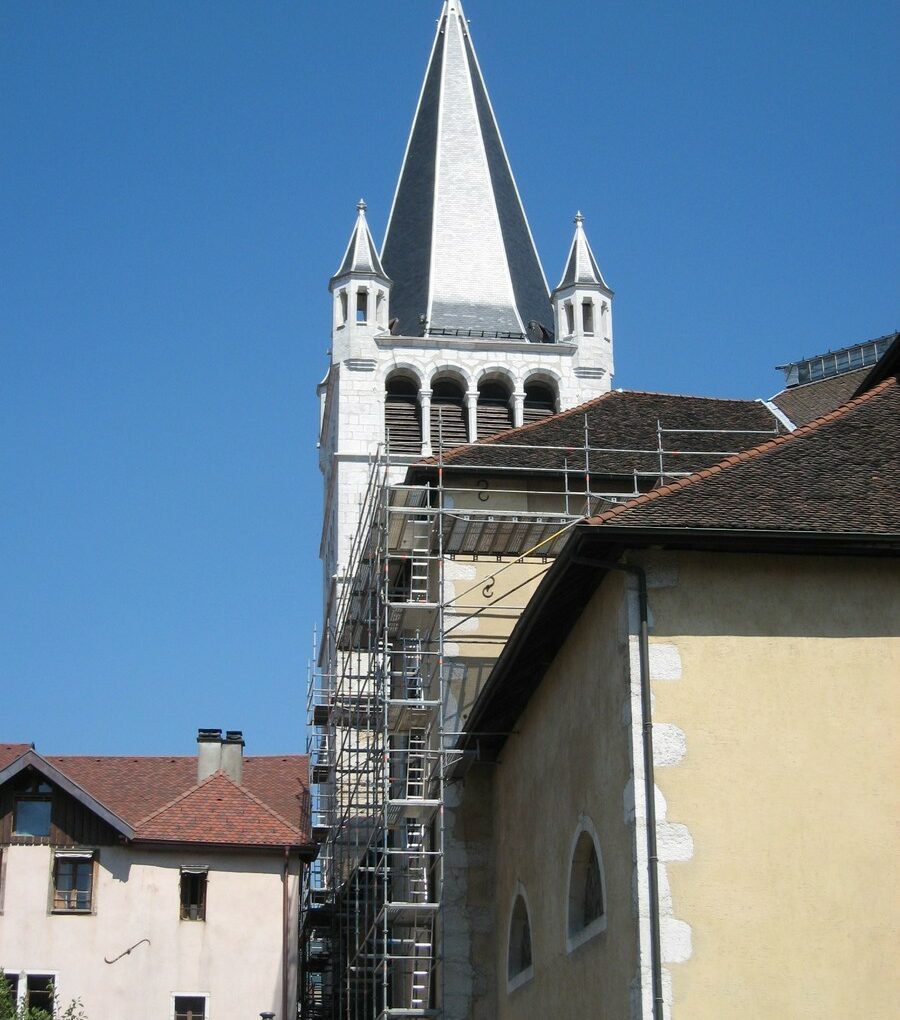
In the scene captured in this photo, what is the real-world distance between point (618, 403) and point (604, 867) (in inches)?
507

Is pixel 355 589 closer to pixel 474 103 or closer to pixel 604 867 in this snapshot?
pixel 604 867

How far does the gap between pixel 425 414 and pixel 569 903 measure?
32989 millimetres

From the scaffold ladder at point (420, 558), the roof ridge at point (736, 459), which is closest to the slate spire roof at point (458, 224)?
the scaffold ladder at point (420, 558)

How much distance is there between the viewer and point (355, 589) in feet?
90.2

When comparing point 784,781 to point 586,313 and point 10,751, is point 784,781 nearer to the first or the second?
Result: point 10,751

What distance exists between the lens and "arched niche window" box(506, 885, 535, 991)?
1811 centimetres

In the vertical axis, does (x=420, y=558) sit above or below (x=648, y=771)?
above

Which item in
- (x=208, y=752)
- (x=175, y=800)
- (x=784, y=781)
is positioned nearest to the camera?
(x=784, y=781)

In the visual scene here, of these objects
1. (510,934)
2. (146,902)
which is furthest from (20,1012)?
(510,934)

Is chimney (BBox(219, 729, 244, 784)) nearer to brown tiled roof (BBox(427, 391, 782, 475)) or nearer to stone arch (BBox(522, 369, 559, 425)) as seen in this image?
brown tiled roof (BBox(427, 391, 782, 475))

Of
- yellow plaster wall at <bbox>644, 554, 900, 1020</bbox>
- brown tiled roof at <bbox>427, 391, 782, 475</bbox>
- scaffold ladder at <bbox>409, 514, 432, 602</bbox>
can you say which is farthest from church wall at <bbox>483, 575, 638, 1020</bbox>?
brown tiled roof at <bbox>427, 391, 782, 475</bbox>

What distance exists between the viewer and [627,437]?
2447 centimetres

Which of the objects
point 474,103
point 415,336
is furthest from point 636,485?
point 474,103

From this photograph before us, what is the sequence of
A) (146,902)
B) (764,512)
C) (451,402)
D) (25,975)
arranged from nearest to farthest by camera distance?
(764,512) → (25,975) → (146,902) → (451,402)
